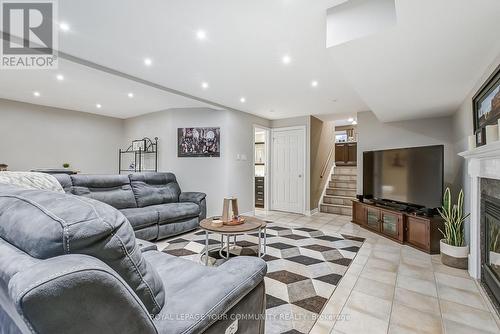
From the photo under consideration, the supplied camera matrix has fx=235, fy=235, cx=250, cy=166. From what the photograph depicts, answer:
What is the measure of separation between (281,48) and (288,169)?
3.63 meters

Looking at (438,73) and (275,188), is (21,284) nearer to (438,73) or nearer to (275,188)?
(438,73)

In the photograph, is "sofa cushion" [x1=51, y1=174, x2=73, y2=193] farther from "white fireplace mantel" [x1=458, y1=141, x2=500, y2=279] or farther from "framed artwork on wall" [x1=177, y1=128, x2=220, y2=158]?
"white fireplace mantel" [x1=458, y1=141, x2=500, y2=279]

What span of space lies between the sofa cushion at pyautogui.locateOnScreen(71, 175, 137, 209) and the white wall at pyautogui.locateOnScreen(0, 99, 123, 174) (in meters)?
2.24

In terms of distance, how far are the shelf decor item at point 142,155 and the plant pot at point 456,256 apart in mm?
5039

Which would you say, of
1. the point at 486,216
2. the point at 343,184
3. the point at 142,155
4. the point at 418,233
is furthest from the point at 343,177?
the point at 142,155

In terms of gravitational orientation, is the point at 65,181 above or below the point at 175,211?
above

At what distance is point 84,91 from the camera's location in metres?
3.94

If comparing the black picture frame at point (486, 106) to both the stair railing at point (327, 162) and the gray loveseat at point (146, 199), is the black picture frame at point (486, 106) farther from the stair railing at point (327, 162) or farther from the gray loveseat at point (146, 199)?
the gray loveseat at point (146, 199)

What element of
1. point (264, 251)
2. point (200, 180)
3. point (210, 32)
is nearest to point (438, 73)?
point (210, 32)

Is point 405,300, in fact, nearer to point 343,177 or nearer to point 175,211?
point 175,211

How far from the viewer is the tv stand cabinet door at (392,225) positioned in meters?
3.48

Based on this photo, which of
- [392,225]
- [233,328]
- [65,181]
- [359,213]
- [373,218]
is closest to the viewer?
[233,328]

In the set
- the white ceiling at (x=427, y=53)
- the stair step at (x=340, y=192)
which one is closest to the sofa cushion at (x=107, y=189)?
the white ceiling at (x=427, y=53)

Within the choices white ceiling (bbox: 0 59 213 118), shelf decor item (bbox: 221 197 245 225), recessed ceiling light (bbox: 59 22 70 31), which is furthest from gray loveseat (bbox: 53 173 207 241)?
recessed ceiling light (bbox: 59 22 70 31)
